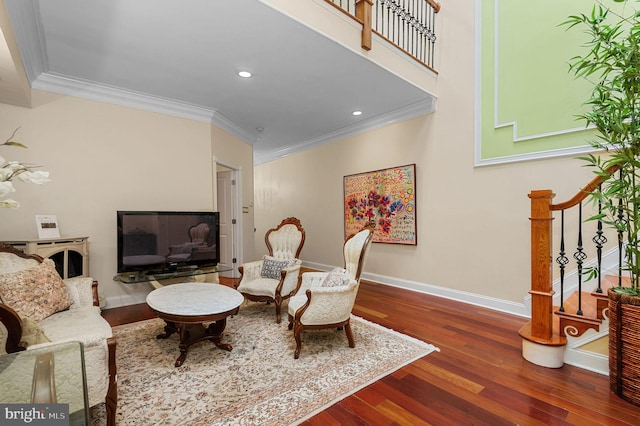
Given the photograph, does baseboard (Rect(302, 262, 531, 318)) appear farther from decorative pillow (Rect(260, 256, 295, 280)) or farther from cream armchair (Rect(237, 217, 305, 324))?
decorative pillow (Rect(260, 256, 295, 280))

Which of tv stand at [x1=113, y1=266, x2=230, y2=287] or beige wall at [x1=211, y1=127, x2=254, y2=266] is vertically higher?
beige wall at [x1=211, y1=127, x2=254, y2=266]

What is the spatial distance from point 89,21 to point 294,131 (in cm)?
347

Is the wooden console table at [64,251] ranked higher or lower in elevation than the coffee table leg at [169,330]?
higher

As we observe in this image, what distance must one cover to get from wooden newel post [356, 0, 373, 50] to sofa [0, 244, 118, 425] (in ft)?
→ 10.8

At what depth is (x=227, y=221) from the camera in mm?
5371

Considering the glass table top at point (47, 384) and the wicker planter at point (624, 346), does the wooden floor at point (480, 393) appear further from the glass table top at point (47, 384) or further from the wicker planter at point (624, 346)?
the glass table top at point (47, 384)

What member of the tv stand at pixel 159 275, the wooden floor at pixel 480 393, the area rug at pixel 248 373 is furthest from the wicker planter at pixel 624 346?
the tv stand at pixel 159 275

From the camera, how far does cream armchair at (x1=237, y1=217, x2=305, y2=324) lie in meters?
3.20

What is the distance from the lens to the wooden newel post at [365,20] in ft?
9.76

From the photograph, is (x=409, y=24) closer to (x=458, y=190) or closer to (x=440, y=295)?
(x=458, y=190)

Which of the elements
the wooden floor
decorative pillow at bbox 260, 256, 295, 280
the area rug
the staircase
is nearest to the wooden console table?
the area rug

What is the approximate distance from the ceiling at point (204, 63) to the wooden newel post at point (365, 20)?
14cm

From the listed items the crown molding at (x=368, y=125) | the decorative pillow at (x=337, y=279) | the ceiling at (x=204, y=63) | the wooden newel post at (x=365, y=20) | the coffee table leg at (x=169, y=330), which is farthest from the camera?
the crown molding at (x=368, y=125)

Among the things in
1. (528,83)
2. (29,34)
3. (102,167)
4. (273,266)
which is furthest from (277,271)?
(528,83)
